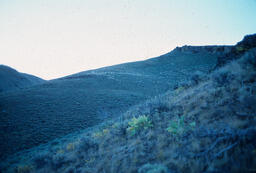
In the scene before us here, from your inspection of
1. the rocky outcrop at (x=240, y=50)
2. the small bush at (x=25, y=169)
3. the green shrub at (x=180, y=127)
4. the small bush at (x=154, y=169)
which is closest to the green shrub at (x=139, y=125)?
the green shrub at (x=180, y=127)

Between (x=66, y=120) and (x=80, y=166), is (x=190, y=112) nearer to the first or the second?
(x=80, y=166)

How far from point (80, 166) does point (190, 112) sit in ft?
14.9

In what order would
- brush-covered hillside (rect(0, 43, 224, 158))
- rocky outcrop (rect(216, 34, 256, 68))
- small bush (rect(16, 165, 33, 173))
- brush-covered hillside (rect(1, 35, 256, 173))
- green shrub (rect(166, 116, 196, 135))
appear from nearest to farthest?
brush-covered hillside (rect(1, 35, 256, 173)), green shrub (rect(166, 116, 196, 135)), small bush (rect(16, 165, 33, 173)), rocky outcrop (rect(216, 34, 256, 68)), brush-covered hillside (rect(0, 43, 224, 158))

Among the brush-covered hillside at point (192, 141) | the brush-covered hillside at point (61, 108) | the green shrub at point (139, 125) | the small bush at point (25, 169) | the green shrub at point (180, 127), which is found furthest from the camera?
the brush-covered hillside at point (61, 108)

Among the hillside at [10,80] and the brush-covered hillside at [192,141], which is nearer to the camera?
the brush-covered hillside at [192,141]

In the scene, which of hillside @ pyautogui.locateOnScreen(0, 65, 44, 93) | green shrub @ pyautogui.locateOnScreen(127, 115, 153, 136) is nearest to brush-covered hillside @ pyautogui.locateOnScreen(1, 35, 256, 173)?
green shrub @ pyautogui.locateOnScreen(127, 115, 153, 136)

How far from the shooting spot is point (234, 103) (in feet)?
13.1

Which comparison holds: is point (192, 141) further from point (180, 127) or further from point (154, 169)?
point (154, 169)

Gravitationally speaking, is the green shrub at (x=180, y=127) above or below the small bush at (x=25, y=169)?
above

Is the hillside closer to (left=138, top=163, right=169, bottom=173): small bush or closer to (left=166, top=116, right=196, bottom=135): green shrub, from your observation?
(left=166, top=116, right=196, bottom=135): green shrub

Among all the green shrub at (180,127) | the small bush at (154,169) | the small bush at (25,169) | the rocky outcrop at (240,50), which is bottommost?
the small bush at (25,169)

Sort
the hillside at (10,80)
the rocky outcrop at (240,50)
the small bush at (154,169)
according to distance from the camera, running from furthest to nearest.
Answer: the hillside at (10,80) < the rocky outcrop at (240,50) < the small bush at (154,169)

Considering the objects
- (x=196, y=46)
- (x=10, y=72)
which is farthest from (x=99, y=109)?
(x=10, y=72)

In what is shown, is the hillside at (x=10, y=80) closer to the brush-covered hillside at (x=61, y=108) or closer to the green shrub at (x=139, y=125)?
the brush-covered hillside at (x=61, y=108)
